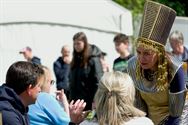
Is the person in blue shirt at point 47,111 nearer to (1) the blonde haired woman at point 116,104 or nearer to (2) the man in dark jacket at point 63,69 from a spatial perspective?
(1) the blonde haired woman at point 116,104

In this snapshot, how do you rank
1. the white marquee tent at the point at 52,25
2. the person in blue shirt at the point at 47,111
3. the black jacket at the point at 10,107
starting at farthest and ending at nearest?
1. the white marquee tent at the point at 52,25
2. the person in blue shirt at the point at 47,111
3. the black jacket at the point at 10,107

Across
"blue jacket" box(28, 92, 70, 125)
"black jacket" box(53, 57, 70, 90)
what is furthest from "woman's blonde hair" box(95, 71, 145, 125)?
"black jacket" box(53, 57, 70, 90)

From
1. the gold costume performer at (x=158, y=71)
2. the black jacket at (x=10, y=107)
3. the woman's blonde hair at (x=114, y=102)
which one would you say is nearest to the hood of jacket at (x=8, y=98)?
the black jacket at (x=10, y=107)

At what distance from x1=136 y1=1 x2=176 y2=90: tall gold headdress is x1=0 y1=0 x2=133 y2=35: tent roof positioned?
701 cm

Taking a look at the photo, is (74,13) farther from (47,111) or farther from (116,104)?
(116,104)

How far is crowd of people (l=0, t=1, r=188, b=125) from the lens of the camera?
3920mm

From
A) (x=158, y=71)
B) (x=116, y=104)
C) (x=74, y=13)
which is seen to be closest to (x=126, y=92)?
(x=116, y=104)

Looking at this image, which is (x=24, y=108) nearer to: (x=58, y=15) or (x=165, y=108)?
(x=165, y=108)

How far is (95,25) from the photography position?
12.9 meters

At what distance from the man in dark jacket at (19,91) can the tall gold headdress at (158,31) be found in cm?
93

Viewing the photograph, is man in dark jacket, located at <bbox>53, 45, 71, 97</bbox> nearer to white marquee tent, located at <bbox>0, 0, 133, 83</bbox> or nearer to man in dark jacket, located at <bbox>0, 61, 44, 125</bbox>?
white marquee tent, located at <bbox>0, 0, 133, 83</bbox>

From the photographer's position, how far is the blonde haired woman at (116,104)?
387 centimetres

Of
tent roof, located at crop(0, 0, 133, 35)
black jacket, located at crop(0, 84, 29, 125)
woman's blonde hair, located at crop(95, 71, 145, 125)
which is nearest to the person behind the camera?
woman's blonde hair, located at crop(95, 71, 145, 125)

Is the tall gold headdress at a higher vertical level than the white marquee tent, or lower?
higher
